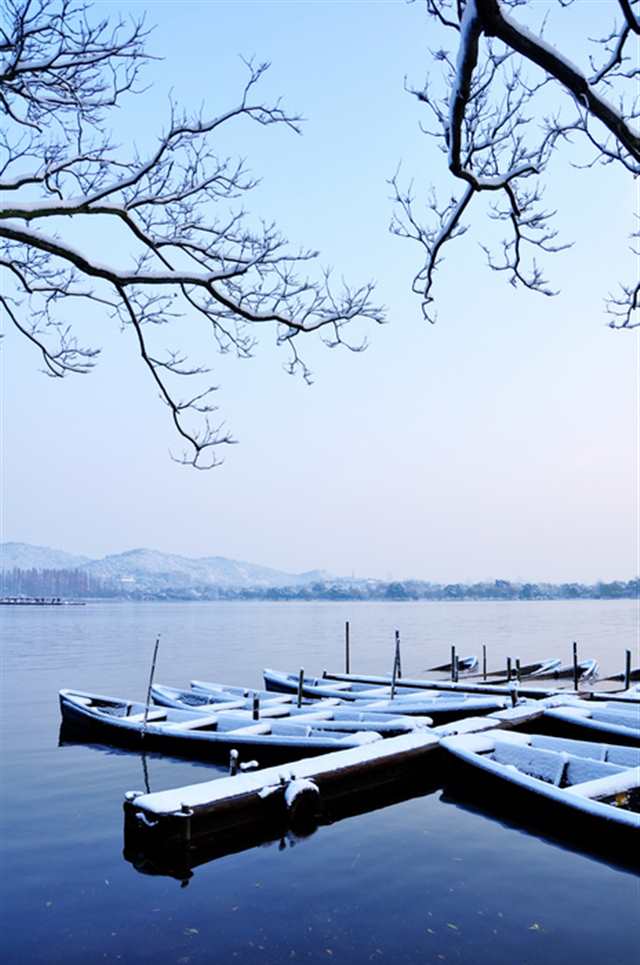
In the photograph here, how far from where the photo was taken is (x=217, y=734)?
45.0 ft

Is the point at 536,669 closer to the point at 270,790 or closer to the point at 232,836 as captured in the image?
the point at 270,790

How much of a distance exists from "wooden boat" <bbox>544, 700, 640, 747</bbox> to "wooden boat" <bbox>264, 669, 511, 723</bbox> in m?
1.98

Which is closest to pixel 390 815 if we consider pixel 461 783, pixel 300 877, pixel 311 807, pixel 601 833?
pixel 461 783

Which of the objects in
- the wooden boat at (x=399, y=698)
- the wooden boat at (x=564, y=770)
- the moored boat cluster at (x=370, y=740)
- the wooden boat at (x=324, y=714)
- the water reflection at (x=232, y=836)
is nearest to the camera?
the water reflection at (x=232, y=836)

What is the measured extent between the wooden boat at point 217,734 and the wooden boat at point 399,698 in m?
2.73

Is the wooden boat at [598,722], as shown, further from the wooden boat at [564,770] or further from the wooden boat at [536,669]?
the wooden boat at [536,669]

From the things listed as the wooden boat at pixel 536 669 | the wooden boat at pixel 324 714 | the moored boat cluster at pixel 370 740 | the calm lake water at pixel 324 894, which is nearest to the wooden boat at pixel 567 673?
the wooden boat at pixel 536 669

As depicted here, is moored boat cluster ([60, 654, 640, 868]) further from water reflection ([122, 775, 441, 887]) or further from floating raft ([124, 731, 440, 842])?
water reflection ([122, 775, 441, 887])

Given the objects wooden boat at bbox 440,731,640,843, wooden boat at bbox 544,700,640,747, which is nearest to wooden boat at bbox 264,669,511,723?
wooden boat at bbox 544,700,640,747

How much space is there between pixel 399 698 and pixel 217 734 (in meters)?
6.01

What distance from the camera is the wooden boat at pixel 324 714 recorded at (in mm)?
13211

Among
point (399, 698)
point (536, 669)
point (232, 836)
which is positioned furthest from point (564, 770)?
point (536, 669)

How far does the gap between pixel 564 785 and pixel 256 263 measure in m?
8.71

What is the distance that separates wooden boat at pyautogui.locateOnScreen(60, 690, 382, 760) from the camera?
497 inches
